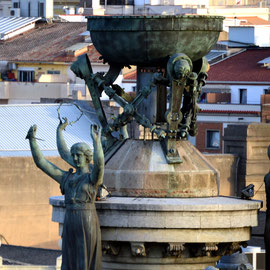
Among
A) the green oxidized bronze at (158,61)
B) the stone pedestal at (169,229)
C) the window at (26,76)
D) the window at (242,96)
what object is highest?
the green oxidized bronze at (158,61)

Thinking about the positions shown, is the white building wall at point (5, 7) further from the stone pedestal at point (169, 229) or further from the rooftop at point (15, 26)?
the stone pedestal at point (169, 229)

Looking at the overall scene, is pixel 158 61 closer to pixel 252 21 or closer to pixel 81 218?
pixel 81 218

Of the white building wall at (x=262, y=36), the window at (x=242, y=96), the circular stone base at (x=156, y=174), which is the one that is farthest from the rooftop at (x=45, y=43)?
the circular stone base at (x=156, y=174)

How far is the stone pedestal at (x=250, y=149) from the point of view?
57.3m

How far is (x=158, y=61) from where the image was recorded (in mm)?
16219

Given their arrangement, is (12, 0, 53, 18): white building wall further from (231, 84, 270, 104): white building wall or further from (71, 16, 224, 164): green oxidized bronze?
(71, 16, 224, 164): green oxidized bronze

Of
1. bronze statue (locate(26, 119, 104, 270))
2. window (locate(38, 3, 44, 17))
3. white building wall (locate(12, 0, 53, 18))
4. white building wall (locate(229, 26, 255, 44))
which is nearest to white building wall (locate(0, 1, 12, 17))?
white building wall (locate(12, 0, 53, 18))

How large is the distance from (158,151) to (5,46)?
84690 mm

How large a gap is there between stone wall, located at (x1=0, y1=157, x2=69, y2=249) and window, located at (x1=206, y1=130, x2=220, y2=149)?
16264 millimetres

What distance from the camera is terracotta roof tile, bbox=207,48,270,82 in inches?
2975

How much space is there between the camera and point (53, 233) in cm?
5550

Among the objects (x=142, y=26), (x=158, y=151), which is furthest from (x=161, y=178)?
(x=142, y=26)

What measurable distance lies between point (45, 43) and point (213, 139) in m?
28.9

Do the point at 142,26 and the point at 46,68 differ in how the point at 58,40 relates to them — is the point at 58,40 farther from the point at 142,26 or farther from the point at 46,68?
the point at 142,26
